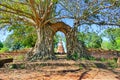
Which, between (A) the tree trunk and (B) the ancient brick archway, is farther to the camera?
(B) the ancient brick archway

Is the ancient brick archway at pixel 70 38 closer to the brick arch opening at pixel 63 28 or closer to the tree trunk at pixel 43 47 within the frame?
the brick arch opening at pixel 63 28

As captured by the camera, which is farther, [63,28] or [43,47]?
[63,28]

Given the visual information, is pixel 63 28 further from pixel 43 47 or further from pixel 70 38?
pixel 43 47

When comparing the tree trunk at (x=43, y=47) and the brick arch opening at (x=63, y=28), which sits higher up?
the brick arch opening at (x=63, y=28)

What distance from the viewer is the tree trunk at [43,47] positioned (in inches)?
391

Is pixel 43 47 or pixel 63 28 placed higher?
pixel 63 28

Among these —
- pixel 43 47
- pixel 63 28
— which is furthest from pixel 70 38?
pixel 43 47

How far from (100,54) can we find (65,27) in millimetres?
8106

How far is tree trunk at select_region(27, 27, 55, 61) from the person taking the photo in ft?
32.6

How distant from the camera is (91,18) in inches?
411

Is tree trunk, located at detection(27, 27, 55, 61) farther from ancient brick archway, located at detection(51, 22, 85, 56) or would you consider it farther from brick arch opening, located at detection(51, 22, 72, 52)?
ancient brick archway, located at detection(51, 22, 85, 56)

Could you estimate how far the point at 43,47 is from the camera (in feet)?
33.8

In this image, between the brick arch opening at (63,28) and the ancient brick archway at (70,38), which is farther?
the brick arch opening at (63,28)

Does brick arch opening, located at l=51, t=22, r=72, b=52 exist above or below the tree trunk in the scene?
above
